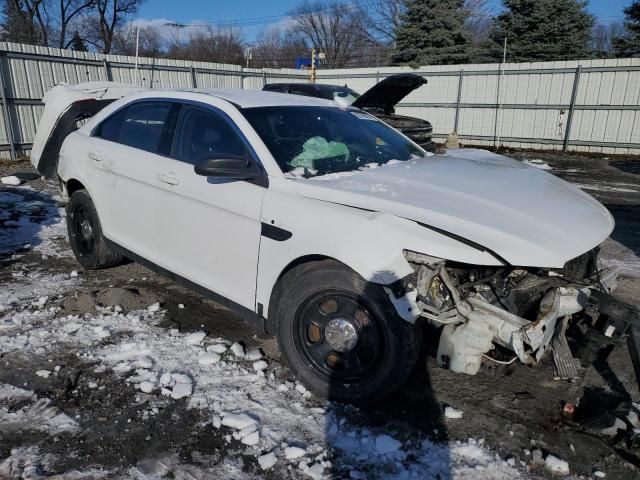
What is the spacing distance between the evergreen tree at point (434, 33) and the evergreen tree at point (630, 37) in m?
6.84

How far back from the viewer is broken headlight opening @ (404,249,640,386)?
2.54 metres

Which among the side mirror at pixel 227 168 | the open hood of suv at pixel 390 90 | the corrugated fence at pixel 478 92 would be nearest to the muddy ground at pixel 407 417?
the side mirror at pixel 227 168

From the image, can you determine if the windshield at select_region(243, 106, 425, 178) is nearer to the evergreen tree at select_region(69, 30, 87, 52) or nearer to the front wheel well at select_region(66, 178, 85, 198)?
the front wheel well at select_region(66, 178, 85, 198)

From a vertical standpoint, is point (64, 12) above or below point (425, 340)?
above

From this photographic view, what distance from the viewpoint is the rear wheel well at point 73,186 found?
15.7ft

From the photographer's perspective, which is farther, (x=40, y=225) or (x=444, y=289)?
(x=40, y=225)

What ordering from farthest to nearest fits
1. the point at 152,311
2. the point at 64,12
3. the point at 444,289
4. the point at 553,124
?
1. the point at 64,12
2. the point at 553,124
3. the point at 152,311
4. the point at 444,289

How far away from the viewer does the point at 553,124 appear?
51.2 ft

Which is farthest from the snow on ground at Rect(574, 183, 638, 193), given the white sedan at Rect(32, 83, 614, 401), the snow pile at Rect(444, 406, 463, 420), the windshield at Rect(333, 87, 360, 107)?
the snow pile at Rect(444, 406, 463, 420)

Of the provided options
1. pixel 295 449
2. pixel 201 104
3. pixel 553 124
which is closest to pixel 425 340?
pixel 295 449

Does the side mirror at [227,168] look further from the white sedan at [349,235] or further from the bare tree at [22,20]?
the bare tree at [22,20]

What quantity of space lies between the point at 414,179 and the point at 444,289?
0.85 m

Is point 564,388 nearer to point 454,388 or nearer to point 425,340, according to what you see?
point 454,388

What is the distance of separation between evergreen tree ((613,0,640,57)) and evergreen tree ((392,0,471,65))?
6.84m
